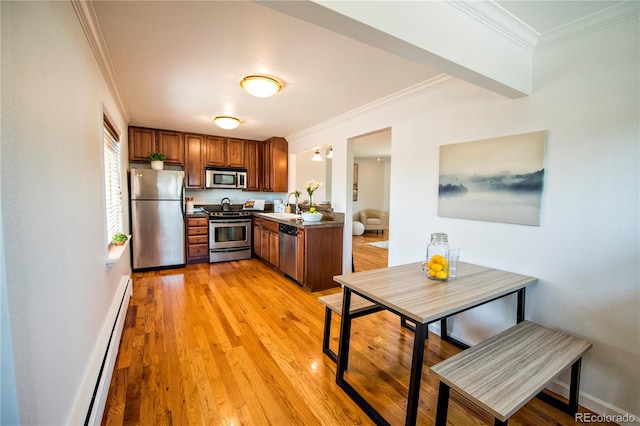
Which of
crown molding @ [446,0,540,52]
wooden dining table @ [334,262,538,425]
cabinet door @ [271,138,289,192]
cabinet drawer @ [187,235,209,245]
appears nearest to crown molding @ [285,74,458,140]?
crown molding @ [446,0,540,52]

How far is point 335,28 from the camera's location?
1.28 meters

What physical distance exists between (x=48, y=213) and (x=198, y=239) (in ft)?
13.2

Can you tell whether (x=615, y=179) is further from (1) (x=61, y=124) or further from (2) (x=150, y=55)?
(2) (x=150, y=55)

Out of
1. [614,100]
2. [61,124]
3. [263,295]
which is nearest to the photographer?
[61,124]

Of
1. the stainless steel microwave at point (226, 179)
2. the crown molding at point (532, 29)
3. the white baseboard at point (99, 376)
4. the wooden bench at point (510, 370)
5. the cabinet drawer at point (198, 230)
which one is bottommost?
the white baseboard at point (99, 376)

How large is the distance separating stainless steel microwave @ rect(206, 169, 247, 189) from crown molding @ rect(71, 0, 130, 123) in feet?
7.75

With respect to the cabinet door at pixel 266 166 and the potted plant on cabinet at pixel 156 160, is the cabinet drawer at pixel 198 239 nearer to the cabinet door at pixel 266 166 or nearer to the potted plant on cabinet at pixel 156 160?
the potted plant on cabinet at pixel 156 160

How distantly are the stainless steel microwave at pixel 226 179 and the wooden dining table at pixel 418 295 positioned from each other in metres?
4.08

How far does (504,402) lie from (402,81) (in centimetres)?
250

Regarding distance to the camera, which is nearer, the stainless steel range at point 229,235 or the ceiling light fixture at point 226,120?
the ceiling light fixture at point 226,120

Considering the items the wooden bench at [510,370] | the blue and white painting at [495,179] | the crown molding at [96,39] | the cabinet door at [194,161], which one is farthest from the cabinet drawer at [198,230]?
the wooden bench at [510,370]

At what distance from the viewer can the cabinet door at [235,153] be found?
17.7ft

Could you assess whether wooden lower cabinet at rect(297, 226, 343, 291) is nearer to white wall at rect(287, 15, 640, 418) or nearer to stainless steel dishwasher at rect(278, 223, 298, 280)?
stainless steel dishwasher at rect(278, 223, 298, 280)

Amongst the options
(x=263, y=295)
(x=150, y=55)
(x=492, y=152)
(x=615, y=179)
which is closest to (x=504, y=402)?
(x=615, y=179)
